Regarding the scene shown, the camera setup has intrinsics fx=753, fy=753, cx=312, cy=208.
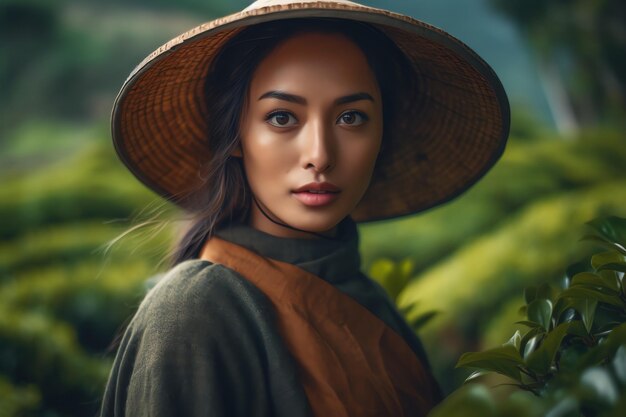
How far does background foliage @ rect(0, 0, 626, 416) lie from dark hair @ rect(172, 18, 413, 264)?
105 centimetres

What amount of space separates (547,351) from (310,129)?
17.6 inches

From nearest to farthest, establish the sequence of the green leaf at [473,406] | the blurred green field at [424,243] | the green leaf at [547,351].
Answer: the green leaf at [473,406] < the green leaf at [547,351] < the blurred green field at [424,243]

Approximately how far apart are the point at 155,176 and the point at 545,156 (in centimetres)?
168

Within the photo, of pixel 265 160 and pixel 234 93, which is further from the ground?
pixel 234 93

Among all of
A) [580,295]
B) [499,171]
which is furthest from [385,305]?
[499,171]

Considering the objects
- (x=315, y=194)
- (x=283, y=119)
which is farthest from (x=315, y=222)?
(x=283, y=119)

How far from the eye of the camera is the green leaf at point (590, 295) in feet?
3.19

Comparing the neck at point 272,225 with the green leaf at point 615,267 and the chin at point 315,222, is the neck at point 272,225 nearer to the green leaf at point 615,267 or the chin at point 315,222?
the chin at point 315,222

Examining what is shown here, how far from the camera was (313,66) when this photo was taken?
3.63ft

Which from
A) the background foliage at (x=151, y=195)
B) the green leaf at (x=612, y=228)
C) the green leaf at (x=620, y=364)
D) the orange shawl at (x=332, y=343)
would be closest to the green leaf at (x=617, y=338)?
the green leaf at (x=620, y=364)

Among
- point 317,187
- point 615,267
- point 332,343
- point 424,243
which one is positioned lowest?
point 424,243

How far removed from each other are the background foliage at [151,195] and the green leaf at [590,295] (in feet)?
4.15

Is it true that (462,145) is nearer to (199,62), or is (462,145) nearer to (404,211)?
(404,211)

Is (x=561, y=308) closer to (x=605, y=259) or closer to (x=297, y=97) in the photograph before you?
(x=605, y=259)
